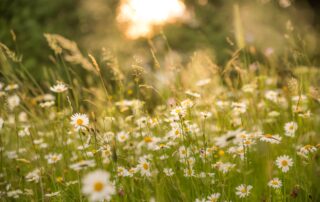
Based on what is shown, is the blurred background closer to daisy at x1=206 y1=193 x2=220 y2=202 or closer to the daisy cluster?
the daisy cluster

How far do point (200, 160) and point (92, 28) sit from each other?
8.78 meters

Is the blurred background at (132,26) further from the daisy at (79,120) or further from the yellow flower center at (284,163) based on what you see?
the yellow flower center at (284,163)

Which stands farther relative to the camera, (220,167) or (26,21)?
(26,21)

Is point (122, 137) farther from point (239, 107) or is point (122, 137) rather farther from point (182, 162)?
point (239, 107)

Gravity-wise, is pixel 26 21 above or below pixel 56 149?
above

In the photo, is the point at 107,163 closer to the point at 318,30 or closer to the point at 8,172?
the point at 8,172

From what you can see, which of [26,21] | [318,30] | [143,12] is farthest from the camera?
[318,30]

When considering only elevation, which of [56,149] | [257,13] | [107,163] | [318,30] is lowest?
[107,163]

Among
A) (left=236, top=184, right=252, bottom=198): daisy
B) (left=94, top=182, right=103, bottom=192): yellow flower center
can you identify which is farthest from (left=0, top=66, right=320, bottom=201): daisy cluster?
(left=94, top=182, right=103, bottom=192): yellow flower center

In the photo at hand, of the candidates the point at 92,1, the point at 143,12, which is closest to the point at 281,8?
the point at 92,1

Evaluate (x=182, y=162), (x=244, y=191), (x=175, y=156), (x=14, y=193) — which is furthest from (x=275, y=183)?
(x=14, y=193)

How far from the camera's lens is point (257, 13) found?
921cm

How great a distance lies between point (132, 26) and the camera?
7.30 metres

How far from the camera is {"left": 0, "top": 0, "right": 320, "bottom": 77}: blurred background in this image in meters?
6.91
